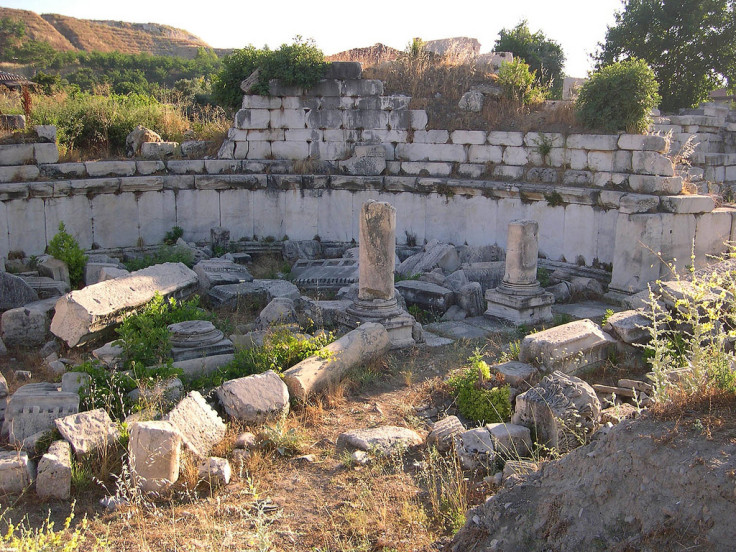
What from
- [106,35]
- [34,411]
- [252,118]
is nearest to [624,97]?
[252,118]

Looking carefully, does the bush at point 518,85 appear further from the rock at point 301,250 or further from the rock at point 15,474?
the rock at point 15,474

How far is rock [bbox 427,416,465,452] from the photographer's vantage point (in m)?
6.32

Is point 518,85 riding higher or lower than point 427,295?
higher

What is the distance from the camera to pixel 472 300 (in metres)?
10.9

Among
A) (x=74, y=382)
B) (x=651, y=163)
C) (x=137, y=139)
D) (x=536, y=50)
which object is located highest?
(x=536, y=50)

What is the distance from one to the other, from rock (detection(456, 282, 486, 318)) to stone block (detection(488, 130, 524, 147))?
3817 mm

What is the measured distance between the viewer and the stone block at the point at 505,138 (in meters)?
13.3

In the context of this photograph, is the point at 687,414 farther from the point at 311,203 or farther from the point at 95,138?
the point at 95,138

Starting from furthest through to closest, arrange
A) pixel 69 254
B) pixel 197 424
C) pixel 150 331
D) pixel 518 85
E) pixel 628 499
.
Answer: pixel 518 85 < pixel 69 254 < pixel 150 331 < pixel 197 424 < pixel 628 499

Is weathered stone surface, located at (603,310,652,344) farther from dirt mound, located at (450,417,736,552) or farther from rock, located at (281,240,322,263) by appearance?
rock, located at (281,240,322,263)

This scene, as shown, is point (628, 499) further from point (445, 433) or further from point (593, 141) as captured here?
point (593, 141)

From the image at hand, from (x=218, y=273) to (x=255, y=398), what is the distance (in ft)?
16.7

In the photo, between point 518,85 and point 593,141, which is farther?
point 518,85

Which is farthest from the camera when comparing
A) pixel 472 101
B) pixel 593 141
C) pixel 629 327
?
pixel 472 101
